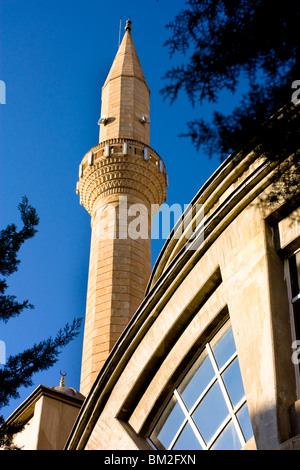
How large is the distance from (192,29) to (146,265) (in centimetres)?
1392

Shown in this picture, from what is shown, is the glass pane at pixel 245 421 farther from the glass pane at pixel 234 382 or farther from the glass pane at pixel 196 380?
the glass pane at pixel 196 380

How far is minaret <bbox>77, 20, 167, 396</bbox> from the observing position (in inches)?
728

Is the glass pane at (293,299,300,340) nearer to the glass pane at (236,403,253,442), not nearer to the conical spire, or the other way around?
the glass pane at (236,403,253,442)

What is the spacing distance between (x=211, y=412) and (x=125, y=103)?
1501 centimetres

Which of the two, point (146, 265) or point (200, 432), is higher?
point (146, 265)

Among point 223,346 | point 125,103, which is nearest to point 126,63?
point 125,103

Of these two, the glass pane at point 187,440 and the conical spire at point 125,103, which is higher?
the conical spire at point 125,103

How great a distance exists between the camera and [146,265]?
2009cm

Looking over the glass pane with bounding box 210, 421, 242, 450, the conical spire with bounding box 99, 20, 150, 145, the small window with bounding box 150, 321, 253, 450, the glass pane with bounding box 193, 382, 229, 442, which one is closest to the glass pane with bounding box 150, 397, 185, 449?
the small window with bounding box 150, 321, 253, 450

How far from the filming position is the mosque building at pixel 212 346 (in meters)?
8.17

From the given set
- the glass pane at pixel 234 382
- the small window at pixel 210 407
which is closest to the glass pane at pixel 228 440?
the small window at pixel 210 407

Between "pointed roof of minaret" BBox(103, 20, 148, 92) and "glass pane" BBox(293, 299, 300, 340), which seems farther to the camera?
"pointed roof of minaret" BBox(103, 20, 148, 92)

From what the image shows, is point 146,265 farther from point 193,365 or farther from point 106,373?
point 193,365
